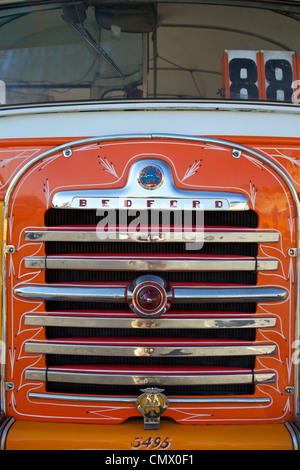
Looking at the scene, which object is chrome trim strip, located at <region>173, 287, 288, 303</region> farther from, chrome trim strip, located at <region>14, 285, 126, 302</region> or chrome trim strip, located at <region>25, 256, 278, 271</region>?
chrome trim strip, located at <region>14, 285, 126, 302</region>

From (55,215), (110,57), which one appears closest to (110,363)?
(55,215)

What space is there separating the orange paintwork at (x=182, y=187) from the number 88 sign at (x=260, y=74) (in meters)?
0.42

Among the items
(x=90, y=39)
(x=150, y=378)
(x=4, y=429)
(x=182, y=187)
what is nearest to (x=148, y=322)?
(x=150, y=378)

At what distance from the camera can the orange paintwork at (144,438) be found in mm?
1794

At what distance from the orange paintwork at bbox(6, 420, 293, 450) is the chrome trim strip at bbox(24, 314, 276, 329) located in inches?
17.0

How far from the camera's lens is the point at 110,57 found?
2.26 meters

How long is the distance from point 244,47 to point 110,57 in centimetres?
72

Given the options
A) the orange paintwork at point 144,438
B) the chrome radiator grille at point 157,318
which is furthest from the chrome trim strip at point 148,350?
the orange paintwork at point 144,438

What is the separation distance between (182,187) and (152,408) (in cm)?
94

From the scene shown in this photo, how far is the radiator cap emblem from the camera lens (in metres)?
1.85

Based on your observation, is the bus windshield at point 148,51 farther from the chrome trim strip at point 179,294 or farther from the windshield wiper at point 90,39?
the chrome trim strip at point 179,294

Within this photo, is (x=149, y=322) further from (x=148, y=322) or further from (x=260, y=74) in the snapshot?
(x=260, y=74)

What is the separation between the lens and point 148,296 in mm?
1815
